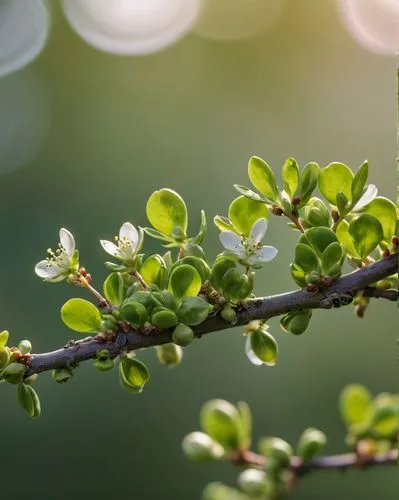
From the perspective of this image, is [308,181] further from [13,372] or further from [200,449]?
[200,449]

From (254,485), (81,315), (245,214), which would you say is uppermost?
(245,214)

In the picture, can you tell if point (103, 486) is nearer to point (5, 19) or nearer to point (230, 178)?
point (230, 178)

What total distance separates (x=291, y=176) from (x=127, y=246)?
9.0 inches

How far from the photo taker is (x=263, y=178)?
3.07ft

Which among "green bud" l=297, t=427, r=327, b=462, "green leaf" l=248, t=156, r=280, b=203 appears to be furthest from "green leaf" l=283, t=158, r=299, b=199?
"green bud" l=297, t=427, r=327, b=462

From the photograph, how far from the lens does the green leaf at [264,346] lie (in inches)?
39.3

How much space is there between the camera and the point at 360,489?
595cm

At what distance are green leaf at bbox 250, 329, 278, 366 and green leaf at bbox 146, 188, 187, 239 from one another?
169 mm

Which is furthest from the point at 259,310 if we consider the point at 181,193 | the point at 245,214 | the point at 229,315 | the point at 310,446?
the point at 181,193

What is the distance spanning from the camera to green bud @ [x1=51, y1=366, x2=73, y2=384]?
896mm

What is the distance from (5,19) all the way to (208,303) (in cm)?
1253

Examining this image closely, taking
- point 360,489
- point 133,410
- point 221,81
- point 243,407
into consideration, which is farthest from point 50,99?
point 243,407

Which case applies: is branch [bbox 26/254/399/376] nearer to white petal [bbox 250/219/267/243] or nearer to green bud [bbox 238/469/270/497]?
white petal [bbox 250/219/267/243]

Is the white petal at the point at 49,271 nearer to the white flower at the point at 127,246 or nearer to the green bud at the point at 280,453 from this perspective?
the white flower at the point at 127,246
